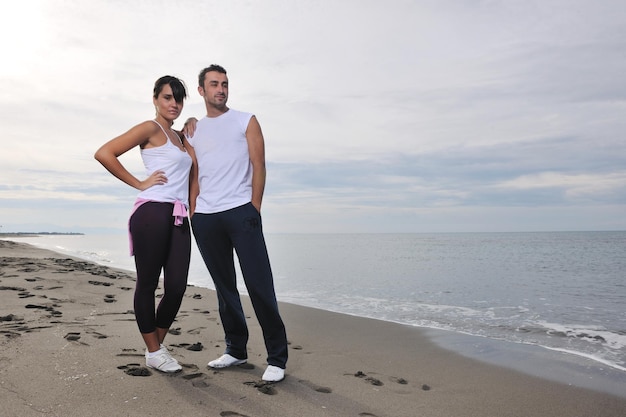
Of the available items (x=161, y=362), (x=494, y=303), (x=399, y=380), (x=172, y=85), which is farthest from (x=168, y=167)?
(x=494, y=303)

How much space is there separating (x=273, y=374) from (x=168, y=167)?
71.1 inches

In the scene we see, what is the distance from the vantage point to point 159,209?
11.4 ft

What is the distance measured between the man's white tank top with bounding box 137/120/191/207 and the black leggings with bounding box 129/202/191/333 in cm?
8

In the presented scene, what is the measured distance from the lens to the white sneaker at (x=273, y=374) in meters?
3.60

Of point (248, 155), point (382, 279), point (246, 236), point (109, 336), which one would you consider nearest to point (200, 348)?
point (109, 336)

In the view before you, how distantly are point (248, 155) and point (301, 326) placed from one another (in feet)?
12.0

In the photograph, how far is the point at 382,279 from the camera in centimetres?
1500

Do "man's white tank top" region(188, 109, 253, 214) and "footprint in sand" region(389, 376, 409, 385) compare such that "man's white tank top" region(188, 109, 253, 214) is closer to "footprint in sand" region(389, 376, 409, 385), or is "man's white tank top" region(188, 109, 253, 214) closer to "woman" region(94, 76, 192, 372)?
"woman" region(94, 76, 192, 372)

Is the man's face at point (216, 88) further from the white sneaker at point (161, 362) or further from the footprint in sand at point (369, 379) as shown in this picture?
the footprint in sand at point (369, 379)

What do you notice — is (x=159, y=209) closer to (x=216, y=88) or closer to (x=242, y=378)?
(x=216, y=88)

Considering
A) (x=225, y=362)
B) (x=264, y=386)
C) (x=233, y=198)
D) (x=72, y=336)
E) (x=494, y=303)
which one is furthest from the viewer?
(x=494, y=303)

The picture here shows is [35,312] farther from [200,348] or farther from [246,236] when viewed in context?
[246,236]

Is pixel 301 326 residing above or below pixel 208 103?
below

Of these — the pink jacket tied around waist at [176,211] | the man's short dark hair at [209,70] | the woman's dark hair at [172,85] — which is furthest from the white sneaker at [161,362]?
the man's short dark hair at [209,70]
